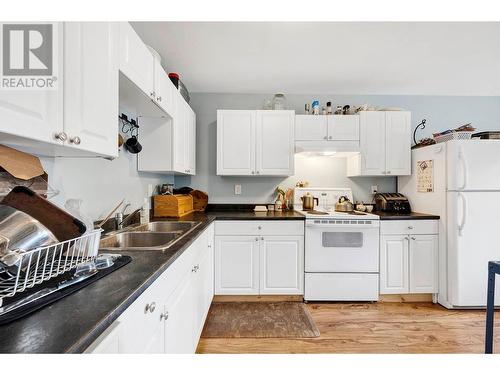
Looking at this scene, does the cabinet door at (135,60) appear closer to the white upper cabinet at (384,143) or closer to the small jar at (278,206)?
the small jar at (278,206)

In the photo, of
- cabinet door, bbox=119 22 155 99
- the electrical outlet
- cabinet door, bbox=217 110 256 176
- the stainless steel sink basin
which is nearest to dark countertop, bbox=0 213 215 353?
the stainless steel sink basin

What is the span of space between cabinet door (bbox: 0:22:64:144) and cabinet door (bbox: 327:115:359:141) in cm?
255

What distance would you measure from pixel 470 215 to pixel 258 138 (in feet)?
7.29

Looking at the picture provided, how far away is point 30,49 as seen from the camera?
2.67 ft

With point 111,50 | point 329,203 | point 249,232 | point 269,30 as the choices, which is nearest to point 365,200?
point 329,203

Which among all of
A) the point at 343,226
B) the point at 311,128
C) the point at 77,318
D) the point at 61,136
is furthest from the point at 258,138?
the point at 77,318

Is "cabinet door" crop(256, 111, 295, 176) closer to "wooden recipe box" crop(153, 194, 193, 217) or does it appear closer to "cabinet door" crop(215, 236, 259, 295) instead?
"cabinet door" crop(215, 236, 259, 295)

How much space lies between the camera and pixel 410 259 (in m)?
2.50

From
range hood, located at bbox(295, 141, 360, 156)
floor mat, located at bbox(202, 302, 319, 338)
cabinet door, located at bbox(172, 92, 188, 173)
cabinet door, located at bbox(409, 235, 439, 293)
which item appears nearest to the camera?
floor mat, located at bbox(202, 302, 319, 338)

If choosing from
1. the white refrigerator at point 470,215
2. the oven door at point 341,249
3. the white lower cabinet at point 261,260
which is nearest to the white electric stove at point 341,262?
the oven door at point 341,249

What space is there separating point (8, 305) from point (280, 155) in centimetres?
251

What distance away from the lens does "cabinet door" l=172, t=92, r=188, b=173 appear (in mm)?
2205

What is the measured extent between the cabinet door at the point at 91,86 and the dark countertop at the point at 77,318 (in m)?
0.53

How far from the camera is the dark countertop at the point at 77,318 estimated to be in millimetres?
485
